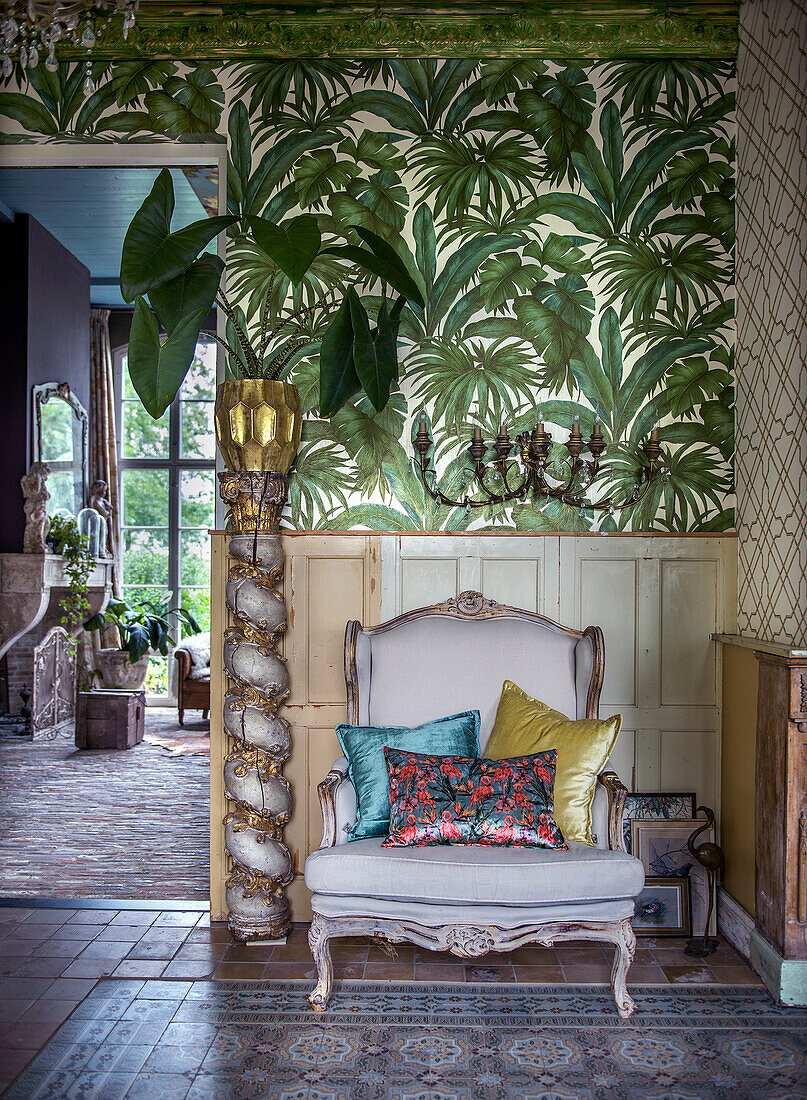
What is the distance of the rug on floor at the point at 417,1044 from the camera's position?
2098 mm

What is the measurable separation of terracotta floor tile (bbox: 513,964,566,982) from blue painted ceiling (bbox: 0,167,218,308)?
4509mm

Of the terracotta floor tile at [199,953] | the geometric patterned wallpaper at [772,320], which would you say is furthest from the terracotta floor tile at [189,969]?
the geometric patterned wallpaper at [772,320]

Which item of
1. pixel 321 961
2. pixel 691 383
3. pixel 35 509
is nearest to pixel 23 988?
pixel 321 961

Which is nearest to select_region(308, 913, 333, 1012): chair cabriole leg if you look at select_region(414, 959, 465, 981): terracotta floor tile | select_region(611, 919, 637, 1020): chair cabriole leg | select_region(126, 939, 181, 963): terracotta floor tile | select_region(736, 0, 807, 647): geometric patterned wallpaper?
select_region(414, 959, 465, 981): terracotta floor tile

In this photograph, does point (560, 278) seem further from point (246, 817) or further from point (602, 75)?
point (246, 817)

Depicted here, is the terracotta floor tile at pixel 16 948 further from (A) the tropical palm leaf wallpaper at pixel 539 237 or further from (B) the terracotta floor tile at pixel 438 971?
(A) the tropical palm leaf wallpaper at pixel 539 237

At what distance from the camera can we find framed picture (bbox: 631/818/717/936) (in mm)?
3078

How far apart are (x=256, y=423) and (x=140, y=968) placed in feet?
5.87

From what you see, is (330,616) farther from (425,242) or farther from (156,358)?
(425,242)

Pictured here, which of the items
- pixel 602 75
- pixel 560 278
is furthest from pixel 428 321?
pixel 602 75

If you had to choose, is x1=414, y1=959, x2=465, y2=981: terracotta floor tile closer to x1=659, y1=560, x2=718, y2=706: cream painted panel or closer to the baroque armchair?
the baroque armchair

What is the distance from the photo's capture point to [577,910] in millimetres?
2430

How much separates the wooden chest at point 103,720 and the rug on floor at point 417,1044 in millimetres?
3798

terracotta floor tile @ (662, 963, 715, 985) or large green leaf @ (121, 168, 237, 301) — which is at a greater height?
large green leaf @ (121, 168, 237, 301)
